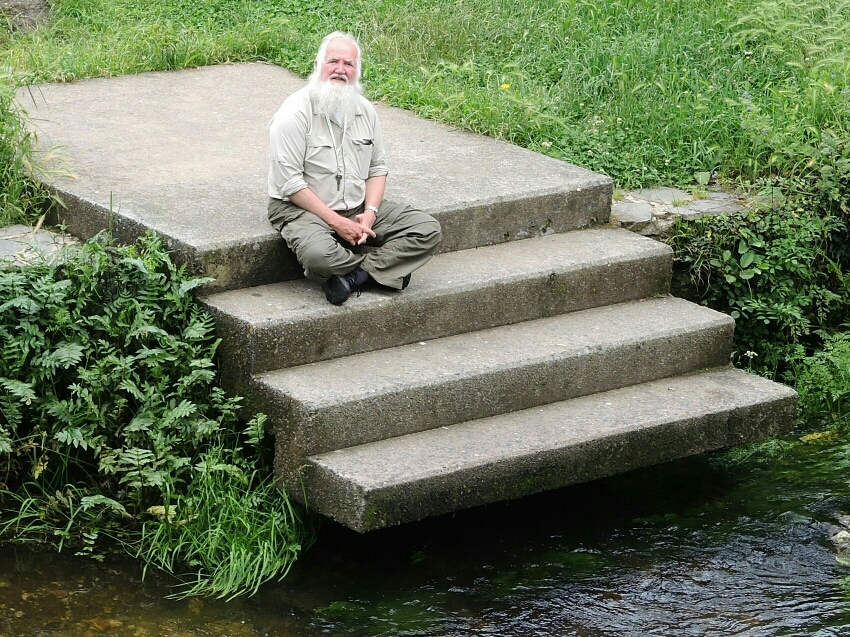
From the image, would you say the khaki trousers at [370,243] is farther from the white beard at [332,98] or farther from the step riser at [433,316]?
the white beard at [332,98]

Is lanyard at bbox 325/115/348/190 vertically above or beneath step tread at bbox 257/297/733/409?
above

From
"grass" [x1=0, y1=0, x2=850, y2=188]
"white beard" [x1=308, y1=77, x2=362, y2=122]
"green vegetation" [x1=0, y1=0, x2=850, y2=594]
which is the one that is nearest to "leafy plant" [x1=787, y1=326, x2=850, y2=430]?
"green vegetation" [x1=0, y1=0, x2=850, y2=594]

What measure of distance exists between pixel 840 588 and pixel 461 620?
148 cm

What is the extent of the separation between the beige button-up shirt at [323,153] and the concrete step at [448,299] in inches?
18.0

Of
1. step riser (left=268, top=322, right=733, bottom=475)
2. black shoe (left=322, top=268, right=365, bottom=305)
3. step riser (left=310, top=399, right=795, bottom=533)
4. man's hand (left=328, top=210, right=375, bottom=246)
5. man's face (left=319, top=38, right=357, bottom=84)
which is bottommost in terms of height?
step riser (left=310, top=399, right=795, bottom=533)

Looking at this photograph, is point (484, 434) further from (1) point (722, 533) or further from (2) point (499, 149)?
(2) point (499, 149)

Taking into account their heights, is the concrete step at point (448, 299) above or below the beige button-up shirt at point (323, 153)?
below

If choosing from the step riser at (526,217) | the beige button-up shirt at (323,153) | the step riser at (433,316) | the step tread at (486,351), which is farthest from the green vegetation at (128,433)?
the step riser at (526,217)

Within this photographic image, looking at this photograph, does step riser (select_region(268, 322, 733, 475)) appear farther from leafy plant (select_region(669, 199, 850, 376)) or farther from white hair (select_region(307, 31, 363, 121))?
white hair (select_region(307, 31, 363, 121))

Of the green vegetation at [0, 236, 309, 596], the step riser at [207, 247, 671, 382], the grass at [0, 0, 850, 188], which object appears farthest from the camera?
the grass at [0, 0, 850, 188]

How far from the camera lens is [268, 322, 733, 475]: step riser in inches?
195

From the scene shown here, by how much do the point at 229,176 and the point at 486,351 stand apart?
185cm

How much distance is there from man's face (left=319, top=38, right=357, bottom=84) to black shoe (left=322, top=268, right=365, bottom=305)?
0.88m

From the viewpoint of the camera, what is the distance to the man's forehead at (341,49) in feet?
17.9
